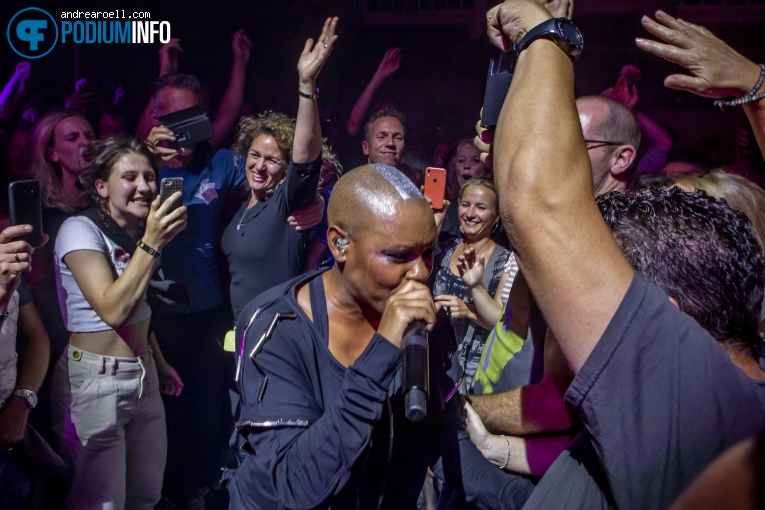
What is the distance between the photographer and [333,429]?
4.17 ft

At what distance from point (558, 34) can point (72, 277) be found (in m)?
2.58

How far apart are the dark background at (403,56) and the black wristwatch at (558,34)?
4.26 metres

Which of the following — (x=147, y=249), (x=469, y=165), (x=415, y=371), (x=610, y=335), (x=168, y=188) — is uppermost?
(x=610, y=335)

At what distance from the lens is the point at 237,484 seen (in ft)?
5.57

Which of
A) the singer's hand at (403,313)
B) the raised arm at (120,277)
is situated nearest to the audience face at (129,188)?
the raised arm at (120,277)

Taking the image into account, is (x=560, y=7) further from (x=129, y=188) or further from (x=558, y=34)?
(x=129, y=188)

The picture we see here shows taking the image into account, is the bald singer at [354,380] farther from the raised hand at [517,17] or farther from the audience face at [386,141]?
the audience face at [386,141]

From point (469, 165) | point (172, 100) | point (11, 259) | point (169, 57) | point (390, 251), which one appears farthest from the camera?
point (169, 57)

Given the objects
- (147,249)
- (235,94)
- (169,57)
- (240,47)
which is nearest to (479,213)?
(147,249)

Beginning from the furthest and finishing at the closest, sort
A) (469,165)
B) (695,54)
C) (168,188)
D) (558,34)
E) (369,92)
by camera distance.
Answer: (369,92)
(469,165)
(168,188)
(695,54)
(558,34)

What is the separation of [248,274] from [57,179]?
1367mm

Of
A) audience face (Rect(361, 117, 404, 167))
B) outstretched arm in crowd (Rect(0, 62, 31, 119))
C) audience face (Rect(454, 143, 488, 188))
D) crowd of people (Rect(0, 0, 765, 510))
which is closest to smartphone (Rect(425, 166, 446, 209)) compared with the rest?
crowd of people (Rect(0, 0, 765, 510))

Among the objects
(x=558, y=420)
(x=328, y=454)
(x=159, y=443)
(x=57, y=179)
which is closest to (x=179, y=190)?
(x=57, y=179)

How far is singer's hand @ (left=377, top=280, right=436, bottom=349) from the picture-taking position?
1.29 meters
